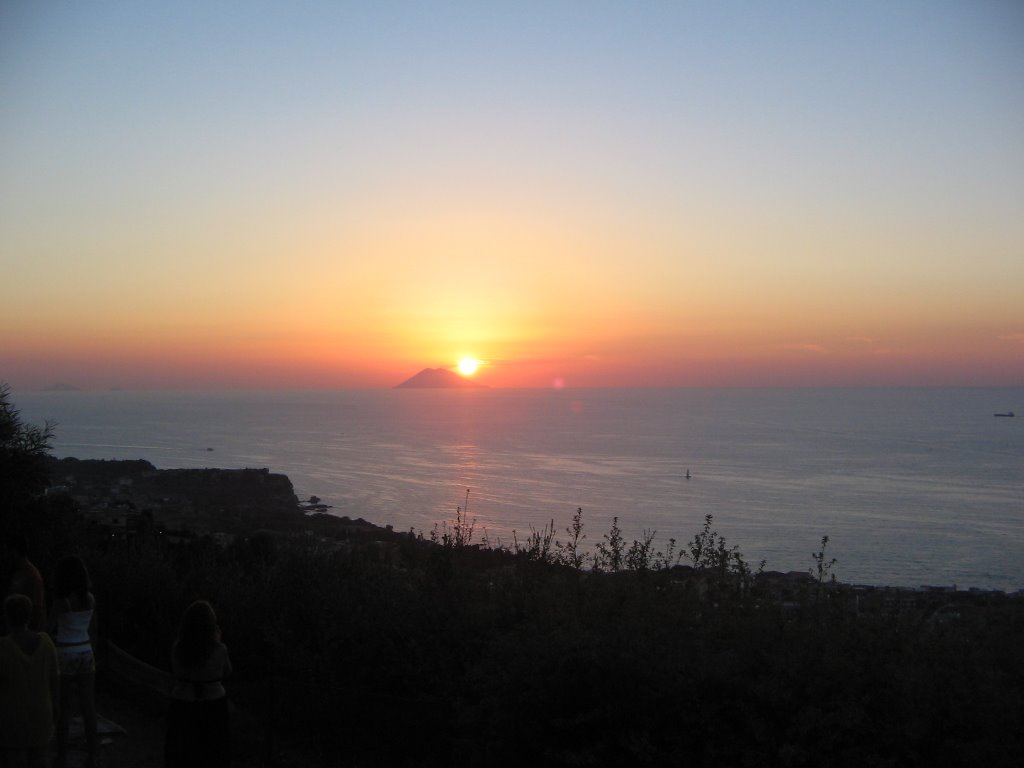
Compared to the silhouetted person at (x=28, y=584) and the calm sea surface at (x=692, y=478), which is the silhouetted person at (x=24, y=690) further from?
the calm sea surface at (x=692, y=478)

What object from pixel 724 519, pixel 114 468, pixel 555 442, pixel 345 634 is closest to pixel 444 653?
pixel 345 634

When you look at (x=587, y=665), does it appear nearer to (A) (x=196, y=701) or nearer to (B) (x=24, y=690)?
(A) (x=196, y=701)

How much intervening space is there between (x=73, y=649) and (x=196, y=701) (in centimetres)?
154

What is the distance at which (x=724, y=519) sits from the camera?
159ft

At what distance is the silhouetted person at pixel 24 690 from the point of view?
5230 millimetres

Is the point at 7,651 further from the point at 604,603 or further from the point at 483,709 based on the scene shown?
the point at 604,603

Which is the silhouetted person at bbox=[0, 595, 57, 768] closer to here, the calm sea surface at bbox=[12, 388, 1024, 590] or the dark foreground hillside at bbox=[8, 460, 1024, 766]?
the dark foreground hillside at bbox=[8, 460, 1024, 766]

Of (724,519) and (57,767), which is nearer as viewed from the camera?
(57,767)

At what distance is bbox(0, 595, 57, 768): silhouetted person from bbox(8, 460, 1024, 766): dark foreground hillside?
1.87 meters

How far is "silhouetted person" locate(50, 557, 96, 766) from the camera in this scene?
6449 mm

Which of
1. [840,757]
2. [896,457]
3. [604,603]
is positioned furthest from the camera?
[896,457]

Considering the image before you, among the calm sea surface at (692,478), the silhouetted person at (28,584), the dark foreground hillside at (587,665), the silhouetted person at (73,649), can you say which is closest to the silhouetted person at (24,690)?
the silhouetted person at (73,649)

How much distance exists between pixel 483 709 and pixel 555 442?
10480cm

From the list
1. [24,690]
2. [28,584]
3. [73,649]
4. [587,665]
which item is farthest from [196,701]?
[587,665]
